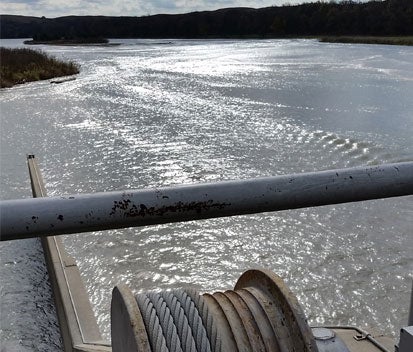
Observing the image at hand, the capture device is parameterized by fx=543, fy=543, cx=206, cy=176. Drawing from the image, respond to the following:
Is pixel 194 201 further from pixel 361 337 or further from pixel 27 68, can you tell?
pixel 27 68

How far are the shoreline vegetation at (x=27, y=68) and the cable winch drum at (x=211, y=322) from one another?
20510mm

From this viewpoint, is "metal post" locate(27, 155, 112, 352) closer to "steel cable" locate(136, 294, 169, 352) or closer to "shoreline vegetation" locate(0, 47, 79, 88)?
"steel cable" locate(136, 294, 169, 352)

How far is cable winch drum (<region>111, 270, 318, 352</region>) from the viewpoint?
1.13 meters

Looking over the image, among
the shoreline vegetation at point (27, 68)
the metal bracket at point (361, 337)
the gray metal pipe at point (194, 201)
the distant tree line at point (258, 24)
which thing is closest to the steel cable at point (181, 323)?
the gray metal pipe at point (194, 201)

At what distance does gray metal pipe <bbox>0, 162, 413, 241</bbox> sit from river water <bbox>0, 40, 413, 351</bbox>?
140 inches

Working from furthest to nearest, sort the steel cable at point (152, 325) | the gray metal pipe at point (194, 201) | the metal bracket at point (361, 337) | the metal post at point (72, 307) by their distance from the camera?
the metal post at point (72, 307) → the metal bracket at point (361, 337) → the steel cable at point (152, 325) → the gray metal pipe at point (194, 201)

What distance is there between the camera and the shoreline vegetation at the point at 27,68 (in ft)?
70.1

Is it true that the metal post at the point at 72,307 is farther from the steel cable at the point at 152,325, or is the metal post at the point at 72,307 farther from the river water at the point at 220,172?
the steel cable at the point at 152,325

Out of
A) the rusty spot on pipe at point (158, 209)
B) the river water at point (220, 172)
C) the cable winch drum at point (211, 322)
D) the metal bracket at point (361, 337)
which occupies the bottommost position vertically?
the river water at point (220, 172)

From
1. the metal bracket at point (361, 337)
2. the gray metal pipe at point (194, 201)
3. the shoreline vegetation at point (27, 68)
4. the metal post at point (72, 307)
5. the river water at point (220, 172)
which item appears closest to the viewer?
the gray metal pipe at point (194, 201)

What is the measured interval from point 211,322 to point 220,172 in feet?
23.4

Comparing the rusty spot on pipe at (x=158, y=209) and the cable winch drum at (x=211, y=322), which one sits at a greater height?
the rusty spot on pipe at (x=158, y=209)

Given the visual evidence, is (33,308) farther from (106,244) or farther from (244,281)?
(244,281)

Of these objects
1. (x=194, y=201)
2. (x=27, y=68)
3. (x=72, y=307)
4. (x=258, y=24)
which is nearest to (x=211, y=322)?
(x=194, y=201)
